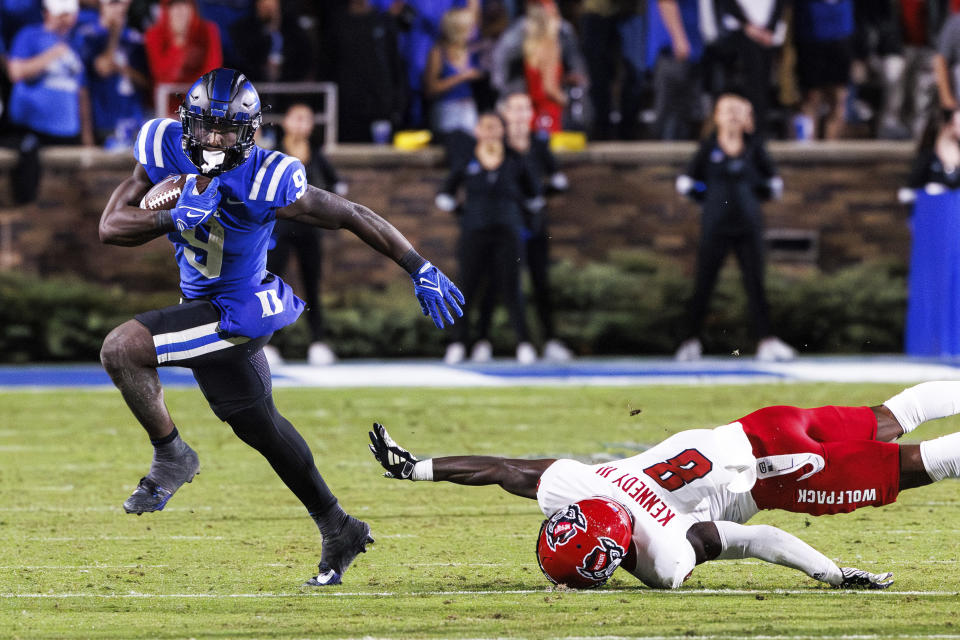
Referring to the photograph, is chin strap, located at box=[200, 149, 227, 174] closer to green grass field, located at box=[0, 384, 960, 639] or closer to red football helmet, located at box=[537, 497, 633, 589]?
green grass field, located at box=[0, 384, 960, 639]

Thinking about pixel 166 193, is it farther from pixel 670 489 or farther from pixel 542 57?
pixel 542 57

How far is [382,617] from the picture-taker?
17.9 ft

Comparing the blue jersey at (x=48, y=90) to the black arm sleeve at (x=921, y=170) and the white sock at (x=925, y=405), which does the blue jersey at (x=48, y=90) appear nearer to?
the black arm sleeve at (x=921, y=170)

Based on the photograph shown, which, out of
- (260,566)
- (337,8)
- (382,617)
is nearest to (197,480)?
(260,566)

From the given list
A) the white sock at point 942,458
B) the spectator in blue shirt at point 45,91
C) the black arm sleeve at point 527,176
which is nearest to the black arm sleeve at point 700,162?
the black arm sleeve at point 527,176

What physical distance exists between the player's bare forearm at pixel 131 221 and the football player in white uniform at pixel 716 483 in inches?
40.7

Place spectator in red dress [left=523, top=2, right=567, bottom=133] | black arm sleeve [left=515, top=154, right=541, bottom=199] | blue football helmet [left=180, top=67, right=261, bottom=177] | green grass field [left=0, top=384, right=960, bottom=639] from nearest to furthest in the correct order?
green grass field [left=0, top=384, right=960, bottom=639], blue football helmet [left=180, top=67, right=261, bottom=177], black arm sleeve [left=515, top=154, right=541, bottom=199], spectator in red dress [left=523, top=2, right=567, bottom=133]

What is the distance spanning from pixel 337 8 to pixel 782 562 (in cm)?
980

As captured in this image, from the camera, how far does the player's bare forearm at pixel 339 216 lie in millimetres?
5828

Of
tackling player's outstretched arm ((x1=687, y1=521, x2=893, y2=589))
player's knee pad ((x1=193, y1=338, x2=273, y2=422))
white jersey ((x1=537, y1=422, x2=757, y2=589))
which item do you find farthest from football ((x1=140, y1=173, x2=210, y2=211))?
tackling player's outstretched arm ((x1=687, y1=521, x2=893, y2=589))

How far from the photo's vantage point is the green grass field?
5.35 m

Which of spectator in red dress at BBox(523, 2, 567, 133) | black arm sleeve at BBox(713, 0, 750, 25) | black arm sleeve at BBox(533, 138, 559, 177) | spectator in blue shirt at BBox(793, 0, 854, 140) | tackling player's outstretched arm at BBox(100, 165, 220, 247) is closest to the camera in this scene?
tackling player's outstretched arm at BBox(100, 165, 220, 247)

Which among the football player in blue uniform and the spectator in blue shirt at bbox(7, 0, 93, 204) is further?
the spectator in blue shirt at bbox(7, 0, 93, 204)

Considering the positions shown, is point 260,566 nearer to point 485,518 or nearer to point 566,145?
point 485,518
